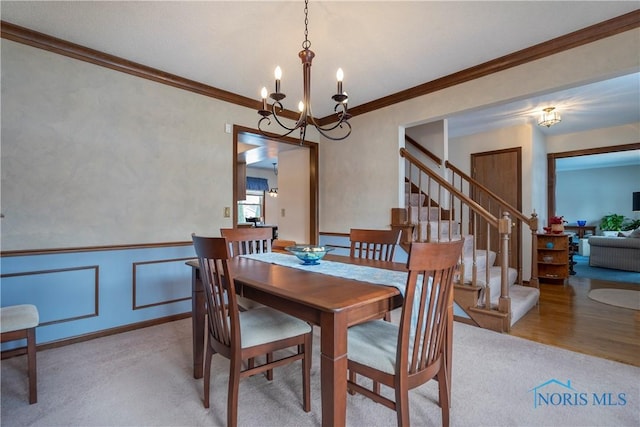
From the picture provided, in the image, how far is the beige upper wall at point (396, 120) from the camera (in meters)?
2.22

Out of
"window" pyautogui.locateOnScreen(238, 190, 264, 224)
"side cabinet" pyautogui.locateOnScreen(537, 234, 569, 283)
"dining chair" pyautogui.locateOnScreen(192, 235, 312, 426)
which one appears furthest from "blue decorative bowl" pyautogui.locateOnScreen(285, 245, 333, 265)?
"window" pyautogui.locateOnScreen(238, 190, 264, 224)

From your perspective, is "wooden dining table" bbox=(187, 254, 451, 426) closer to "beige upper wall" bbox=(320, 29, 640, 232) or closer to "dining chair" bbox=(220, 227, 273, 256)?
"dining chair" bbox=(220, 227, 273, 256)

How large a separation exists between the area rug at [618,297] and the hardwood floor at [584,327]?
0.14m

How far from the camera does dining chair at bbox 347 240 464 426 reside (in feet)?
3.78

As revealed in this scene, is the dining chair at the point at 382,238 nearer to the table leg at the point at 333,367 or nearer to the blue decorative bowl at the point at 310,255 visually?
the blue decorative bowl at the point at 310,255

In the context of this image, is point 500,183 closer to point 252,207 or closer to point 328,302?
point 328,302

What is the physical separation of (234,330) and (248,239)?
1.21 m

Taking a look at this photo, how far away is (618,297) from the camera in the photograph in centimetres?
374

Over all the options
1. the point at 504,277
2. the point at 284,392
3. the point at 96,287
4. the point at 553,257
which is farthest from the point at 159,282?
the point at 553,257

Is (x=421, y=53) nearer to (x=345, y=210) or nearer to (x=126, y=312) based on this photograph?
(x=345, y=210)

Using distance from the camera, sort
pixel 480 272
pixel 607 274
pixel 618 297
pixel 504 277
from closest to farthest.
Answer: pixel 504 277 → pixel 480 272 → pixel 618 297 → pixel 607 274

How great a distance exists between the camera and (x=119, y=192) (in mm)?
2705

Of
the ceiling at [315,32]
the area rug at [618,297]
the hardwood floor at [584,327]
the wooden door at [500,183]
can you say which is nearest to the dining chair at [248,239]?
the ceiling at [315,32]

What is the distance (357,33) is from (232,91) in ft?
5.45
